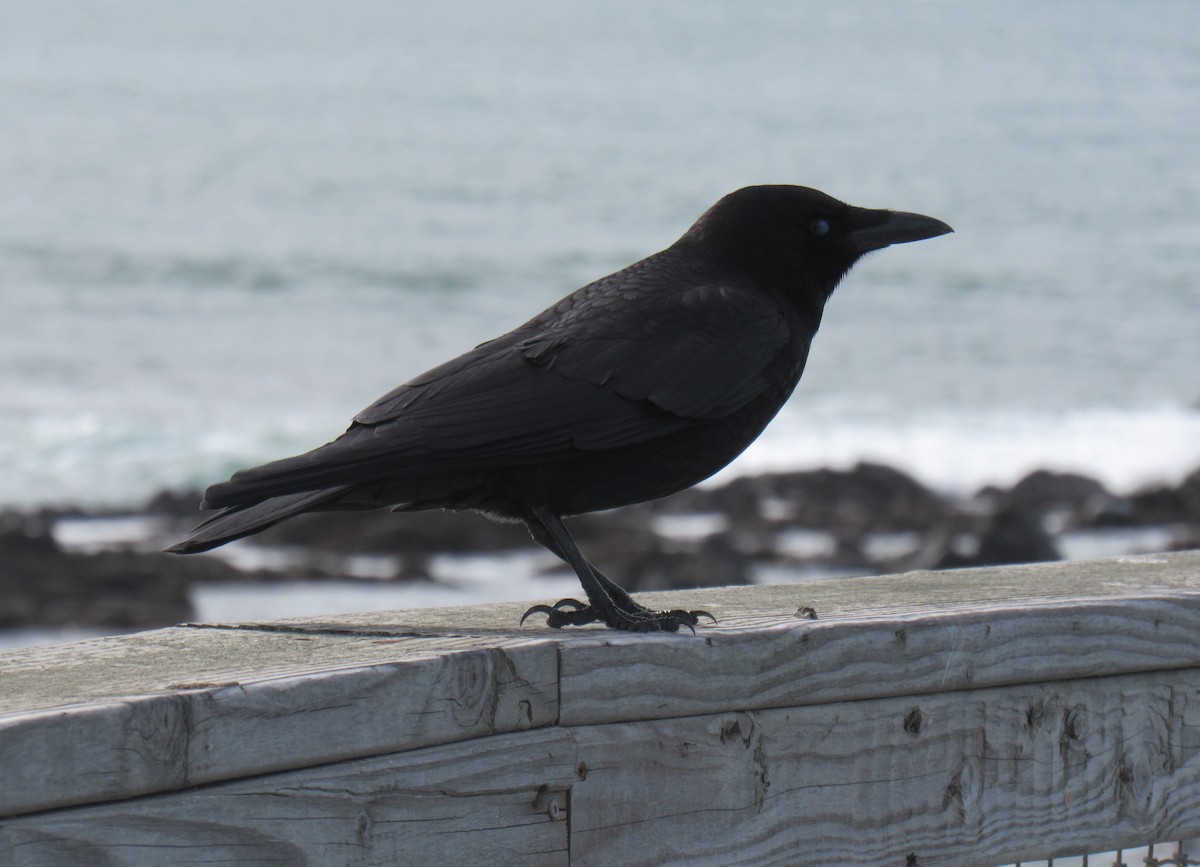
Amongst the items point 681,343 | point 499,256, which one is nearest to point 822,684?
point 681,343

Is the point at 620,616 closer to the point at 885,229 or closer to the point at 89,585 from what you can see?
the point at 885,229

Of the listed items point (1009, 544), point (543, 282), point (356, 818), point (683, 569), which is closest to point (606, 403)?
point (356, 818)

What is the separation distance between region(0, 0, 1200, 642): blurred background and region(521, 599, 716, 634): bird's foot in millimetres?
7450

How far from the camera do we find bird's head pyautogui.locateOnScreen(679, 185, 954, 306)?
3594mm

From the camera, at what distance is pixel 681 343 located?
3227mm

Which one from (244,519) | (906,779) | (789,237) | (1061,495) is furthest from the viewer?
(1061,495)

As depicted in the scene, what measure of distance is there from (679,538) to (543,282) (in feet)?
53.3

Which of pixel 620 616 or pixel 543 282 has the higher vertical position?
pixel 543 282

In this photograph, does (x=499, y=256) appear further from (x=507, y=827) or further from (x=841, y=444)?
(x=507, y=827)

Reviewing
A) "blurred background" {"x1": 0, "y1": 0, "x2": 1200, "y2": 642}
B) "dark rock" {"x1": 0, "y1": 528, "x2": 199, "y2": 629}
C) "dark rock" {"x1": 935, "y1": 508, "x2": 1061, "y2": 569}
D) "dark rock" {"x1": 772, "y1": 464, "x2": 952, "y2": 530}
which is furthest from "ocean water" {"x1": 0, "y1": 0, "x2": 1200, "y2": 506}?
"dark rock" {"x1": 935, "y1": 508, "x2": 1061, "y2": 569}

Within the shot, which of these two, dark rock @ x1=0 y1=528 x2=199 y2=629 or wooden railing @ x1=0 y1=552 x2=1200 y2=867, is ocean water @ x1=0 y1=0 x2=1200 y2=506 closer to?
dark rock @ x1=0 y1=528 x2=199 y2=629

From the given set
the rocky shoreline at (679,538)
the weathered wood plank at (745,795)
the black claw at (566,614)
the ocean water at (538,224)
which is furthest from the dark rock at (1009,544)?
the weathered wood plank at (745,795)

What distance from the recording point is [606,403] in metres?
3.00

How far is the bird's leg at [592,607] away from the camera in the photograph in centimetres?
242
